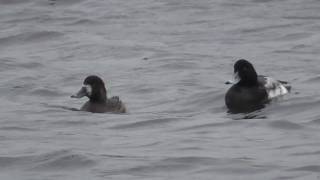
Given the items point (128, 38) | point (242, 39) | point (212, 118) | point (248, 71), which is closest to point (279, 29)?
point (242, 39)

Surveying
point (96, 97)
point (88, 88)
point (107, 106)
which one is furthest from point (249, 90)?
point (88, 88)

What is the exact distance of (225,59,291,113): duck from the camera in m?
17.0

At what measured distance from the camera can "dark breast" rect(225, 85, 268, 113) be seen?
1689 centimetres

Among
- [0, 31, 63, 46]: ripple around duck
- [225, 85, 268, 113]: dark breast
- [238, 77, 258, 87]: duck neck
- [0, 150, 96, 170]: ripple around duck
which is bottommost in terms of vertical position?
[0, 31, 63, 46]: ripple around duck

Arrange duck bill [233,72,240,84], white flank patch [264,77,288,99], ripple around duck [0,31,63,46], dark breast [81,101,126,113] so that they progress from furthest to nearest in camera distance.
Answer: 1. ripple around duck [0,31,63,46]
2. duck bill [233,72,240,84]
3. white flank patch [264,77,288,99]
4. dark breast [81,101,126,113]

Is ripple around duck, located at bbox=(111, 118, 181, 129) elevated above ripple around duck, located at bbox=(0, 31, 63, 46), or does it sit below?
above

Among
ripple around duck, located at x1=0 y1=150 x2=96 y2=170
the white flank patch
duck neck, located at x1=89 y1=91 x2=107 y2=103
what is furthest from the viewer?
the white flank patch

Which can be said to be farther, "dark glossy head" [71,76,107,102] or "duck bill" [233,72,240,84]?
"duck bill" [233,72,240,84]

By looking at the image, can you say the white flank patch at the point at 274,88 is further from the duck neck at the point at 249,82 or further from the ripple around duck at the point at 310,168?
the ripple around duck at the point at 310,168

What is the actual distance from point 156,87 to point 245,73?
187cm

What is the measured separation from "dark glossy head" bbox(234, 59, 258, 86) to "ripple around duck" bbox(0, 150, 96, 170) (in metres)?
4.65

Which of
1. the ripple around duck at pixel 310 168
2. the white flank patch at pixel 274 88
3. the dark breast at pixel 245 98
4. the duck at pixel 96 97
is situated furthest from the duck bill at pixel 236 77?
the ripple around duck at pixel 310 168

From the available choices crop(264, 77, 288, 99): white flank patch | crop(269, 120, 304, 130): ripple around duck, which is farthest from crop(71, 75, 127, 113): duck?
crop(269, 120, 304, 130): ripple around duck

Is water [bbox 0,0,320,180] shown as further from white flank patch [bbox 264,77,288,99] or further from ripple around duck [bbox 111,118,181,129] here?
white flank patch [bbox 264,77,288,99]
